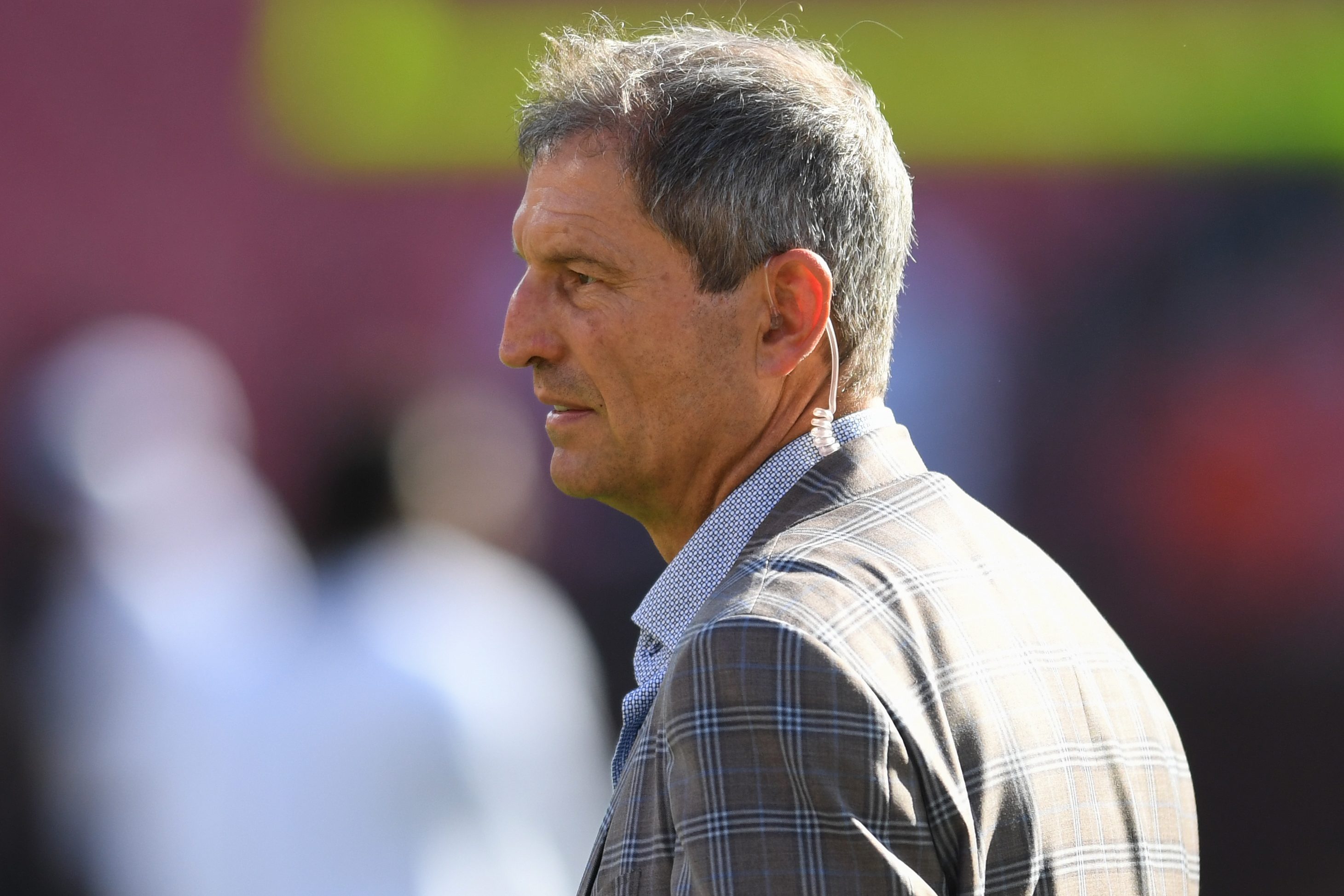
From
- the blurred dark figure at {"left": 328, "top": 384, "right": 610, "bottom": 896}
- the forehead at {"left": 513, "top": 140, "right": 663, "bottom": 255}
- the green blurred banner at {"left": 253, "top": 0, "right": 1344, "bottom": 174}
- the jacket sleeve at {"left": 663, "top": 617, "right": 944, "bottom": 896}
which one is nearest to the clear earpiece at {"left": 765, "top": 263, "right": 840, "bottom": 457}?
the forehead at {"left": 513, "top": 140, "right": 663, "bottom": 255}

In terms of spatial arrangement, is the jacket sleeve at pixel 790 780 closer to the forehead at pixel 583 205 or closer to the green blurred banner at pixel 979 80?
the forehead at pixel 583 205

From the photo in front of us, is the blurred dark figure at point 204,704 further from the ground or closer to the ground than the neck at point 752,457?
closer to the ground

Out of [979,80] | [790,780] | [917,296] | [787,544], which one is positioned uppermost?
[979,80]

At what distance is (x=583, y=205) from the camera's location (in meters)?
1.46

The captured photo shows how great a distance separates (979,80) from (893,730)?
242cm

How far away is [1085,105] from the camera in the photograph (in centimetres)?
311

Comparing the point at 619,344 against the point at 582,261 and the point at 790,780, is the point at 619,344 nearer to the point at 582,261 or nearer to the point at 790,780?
the point at 582,261

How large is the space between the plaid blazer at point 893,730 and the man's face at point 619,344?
17 cm

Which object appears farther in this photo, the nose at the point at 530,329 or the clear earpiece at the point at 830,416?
the nose at the point at 530,329

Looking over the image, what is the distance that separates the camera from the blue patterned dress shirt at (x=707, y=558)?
52.8 inches

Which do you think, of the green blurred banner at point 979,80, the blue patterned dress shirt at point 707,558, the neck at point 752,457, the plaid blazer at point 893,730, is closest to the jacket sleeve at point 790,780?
the plaid blazer at point 893,730

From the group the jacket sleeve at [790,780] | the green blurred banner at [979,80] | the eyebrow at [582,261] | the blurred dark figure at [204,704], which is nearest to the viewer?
the jacket sleeve at [790,780]

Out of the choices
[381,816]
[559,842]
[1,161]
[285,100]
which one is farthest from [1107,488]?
[1,161]

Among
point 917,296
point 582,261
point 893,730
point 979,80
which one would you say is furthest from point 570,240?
point 979,80
